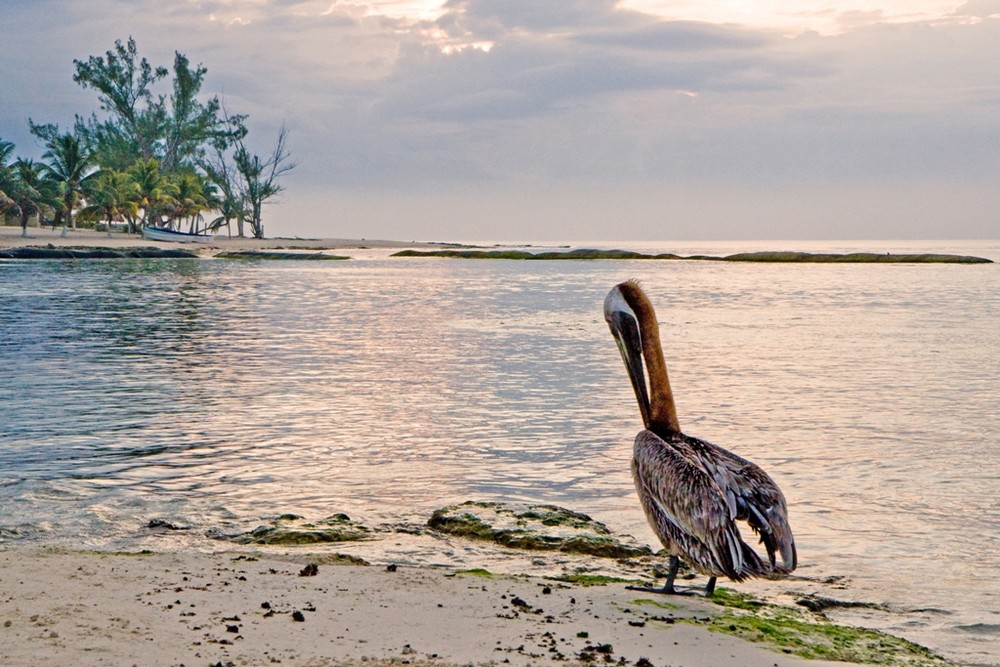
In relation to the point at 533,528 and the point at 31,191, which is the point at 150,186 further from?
the point at 533,528

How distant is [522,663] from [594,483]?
5.85m

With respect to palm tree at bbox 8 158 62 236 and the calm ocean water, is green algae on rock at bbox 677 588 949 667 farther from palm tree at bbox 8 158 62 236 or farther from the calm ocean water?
palm tree at bbox 8 158 62 236

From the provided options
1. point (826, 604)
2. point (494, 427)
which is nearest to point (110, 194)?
point (494, 427)

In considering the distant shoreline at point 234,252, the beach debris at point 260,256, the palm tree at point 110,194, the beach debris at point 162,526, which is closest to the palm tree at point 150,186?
the palm tree at point 110,194

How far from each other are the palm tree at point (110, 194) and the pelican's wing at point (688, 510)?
90604 millimetres

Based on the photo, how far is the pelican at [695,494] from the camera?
5867mm

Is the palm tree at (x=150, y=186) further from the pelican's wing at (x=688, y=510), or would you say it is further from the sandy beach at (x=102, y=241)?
the pelican's wing at (x=688, y=510)

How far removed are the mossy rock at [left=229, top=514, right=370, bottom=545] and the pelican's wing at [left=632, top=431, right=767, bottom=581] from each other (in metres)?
2.68

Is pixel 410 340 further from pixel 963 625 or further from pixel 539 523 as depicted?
pixel 963 625

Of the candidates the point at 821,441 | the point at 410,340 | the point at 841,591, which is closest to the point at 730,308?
the point at 410,340

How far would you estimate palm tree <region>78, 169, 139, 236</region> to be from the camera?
90312 mm

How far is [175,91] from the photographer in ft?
Result: 370

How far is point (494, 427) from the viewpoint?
1397 centimetres

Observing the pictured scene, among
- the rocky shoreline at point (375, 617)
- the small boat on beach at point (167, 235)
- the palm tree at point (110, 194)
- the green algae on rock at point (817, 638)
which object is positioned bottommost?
the green algae on rock at point (817, 638)
